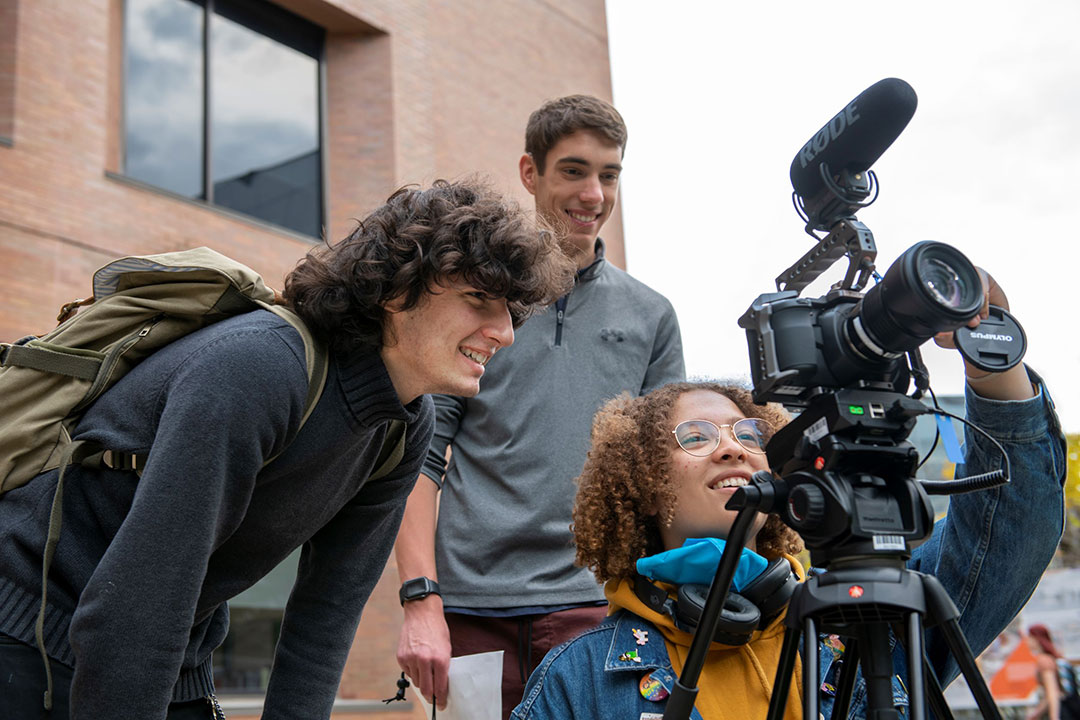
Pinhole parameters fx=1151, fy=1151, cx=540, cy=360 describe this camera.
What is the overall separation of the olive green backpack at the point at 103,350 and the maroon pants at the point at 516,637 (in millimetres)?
1118

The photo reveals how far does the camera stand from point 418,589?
9.95 feet

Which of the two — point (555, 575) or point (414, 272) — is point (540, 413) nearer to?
point (555, 575)

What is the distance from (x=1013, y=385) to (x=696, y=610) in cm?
77

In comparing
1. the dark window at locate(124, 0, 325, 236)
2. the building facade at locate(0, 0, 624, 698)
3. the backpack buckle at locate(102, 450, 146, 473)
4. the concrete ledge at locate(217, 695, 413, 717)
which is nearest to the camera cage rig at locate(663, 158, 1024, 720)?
the backpack buckle at locate(102, 450, 146, 473)

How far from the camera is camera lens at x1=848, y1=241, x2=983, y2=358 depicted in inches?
67.6

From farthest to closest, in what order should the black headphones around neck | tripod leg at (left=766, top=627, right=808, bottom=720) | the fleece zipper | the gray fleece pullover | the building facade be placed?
the building facade
the fleece zipper
the gray fleece pullover
the black headphones around neck
tripod leg at (left=766, top=627, right=808, bottom=720)

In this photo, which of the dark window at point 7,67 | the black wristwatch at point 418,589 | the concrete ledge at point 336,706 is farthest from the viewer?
the concrete ledge at point 336,706

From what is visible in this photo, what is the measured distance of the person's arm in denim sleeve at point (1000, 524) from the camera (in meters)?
2.12

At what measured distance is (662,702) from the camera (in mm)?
2391

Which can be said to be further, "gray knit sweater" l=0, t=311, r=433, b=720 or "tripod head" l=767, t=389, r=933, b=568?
"gray knit sweater" l=0, t=311, r=433, b=720

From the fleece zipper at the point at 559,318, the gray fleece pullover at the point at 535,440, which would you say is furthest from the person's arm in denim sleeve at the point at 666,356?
the fleece zipper at the point at 559,318

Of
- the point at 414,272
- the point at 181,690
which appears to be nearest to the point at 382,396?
the point at 414,272

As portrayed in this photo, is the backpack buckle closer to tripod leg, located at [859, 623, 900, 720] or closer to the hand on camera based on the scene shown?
tripod leg, located at [859, 623, 900, 720]

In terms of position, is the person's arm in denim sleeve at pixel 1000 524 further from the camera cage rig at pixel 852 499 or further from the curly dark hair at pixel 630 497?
the curly dark hair at pixel 630 497
